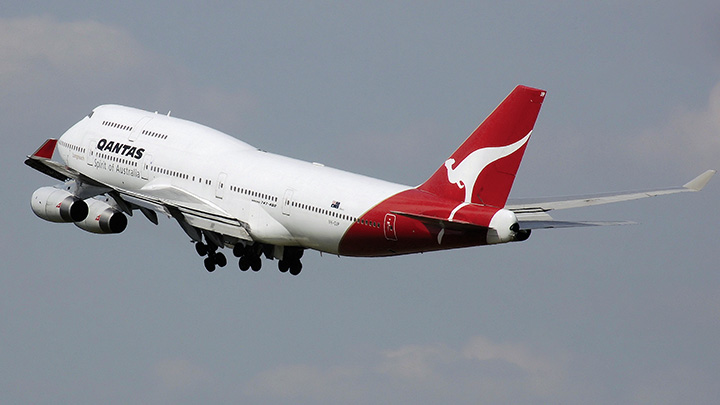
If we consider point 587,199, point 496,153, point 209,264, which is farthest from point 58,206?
point 587,199

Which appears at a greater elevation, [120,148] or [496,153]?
[120,148]

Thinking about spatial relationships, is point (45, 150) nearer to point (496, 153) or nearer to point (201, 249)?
point (201, 249)

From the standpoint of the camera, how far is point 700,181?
56500mm

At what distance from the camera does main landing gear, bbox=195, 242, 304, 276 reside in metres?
68.3

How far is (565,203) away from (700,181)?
6.27 meters

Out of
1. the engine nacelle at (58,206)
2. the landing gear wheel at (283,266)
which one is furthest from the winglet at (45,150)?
the landing gear wheel at (283,266)

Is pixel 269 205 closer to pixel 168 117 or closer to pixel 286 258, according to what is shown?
pixel 286 258

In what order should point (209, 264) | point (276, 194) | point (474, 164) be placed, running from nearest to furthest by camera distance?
point (474, 164)
point (276, 194)
point (209, 264)

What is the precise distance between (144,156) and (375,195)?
12588 mm

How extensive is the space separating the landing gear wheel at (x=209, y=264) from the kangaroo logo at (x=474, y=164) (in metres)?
13.1

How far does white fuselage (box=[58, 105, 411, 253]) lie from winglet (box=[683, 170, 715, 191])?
1098cm

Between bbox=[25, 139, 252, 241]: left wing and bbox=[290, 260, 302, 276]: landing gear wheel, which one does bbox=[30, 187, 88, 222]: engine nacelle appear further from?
bbox=[290, 260, 302, 276]: landing gear wheel

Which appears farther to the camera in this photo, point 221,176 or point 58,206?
point 58,206

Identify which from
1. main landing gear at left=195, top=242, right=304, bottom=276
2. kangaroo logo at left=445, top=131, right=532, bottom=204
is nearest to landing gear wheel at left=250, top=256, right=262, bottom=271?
main landing gear at left=195, top=242, right=304, bottom=276
